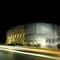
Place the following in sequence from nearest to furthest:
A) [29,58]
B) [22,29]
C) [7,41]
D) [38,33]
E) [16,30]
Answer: [29,58], [38,33], [22,29], [16,30], [7,41]

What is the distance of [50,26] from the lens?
2059 cm

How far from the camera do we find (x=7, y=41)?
24.7 meters

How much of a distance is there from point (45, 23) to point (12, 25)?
15.8 feet

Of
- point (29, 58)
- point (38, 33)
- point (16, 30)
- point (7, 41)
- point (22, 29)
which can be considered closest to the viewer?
point (29, 58)

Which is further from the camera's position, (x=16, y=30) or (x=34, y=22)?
(x=16, y=30)

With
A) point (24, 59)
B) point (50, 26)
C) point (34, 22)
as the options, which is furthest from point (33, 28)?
Answer: point (24, 59)

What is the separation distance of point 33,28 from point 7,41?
19.4ft

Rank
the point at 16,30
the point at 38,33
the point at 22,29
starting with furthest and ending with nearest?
1. the point at 16,30
2. the point at 22,29
3. the point at 38,33

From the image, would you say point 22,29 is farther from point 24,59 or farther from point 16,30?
point 24,59

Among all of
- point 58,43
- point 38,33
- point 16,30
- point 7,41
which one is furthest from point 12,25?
point 58,43

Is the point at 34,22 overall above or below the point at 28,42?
above

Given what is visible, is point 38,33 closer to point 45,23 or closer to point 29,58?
point 45,23

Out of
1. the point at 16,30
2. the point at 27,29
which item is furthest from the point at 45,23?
the point at 16,30

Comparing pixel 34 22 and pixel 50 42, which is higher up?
pixel 34 22
